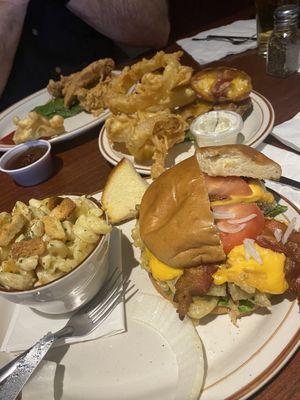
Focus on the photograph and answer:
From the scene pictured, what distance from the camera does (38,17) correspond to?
3.94 meters

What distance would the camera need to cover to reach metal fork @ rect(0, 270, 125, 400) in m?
1.11

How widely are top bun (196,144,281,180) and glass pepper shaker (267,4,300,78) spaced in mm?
1450

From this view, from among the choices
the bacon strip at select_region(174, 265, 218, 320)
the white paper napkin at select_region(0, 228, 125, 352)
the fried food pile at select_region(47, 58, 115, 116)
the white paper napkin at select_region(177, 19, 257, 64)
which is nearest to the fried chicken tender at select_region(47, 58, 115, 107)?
the fried food pile at select_region(47, 58, 115, 116)

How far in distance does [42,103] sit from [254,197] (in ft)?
7.83

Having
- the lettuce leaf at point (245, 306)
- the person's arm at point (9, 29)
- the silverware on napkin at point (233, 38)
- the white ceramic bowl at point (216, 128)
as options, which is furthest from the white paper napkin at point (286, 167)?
the person's arm at point (9, 29)

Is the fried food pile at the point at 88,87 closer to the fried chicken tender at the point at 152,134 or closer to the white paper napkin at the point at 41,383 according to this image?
the fried chicken tender at the point at 152,134

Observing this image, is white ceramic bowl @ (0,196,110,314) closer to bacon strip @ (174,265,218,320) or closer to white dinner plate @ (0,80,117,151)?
bacon strip @ (174,265,218,320)

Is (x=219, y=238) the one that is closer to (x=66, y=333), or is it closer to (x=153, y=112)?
(x=66, y=333)

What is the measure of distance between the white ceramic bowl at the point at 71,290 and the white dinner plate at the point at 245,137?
0.77 m

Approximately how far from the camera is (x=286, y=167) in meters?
1.75

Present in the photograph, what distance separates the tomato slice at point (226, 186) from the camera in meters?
1.31

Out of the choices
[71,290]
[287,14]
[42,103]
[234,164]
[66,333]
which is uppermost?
[287,14]

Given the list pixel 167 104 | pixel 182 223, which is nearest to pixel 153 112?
pixel 167 104

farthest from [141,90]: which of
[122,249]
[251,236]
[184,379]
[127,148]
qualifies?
[184,379]
